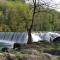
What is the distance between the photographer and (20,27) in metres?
22.7

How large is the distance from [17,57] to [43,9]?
8.75m

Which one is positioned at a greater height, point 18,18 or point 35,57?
point 18,18

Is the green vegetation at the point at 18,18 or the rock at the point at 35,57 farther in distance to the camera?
the green vegetation at the point at 18,18

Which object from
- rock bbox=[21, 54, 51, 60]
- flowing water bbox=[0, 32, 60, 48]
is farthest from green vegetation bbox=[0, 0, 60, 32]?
rock bbox=[21, 54, 51, 60]

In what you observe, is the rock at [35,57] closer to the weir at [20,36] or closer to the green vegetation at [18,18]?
the green vegetation at [18,18]

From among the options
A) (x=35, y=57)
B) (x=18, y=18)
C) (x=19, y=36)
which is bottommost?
(x=19, y=36)

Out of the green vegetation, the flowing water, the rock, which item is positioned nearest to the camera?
the rock

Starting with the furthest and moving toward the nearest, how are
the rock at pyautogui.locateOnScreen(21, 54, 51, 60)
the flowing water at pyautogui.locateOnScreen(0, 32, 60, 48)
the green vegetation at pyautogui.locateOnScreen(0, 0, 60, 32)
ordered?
the flowing water at pyautogui.locateOnScreen(0, 32, 60, 48), the green vegetation at pyautogui.locateOnScreen(0, 0, 60, 32), the rock at pyautogui.locateOnScreen(21, 54, 51, 60)

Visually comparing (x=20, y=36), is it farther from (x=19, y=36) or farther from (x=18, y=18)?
(x=18, y=18)

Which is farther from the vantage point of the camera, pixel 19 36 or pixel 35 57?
pixel 19 36

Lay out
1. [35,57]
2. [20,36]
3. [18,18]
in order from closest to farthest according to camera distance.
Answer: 1. [35,57]
2. [18,18]
3. [20,36]

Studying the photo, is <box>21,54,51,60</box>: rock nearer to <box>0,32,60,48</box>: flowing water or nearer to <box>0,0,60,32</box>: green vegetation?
<box>0,0,60,32</box>: green vegetation

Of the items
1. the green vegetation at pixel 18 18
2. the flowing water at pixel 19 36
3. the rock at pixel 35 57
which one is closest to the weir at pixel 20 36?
the flowing water at pixel 19 36

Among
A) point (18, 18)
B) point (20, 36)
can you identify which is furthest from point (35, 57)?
point (20, 36)
